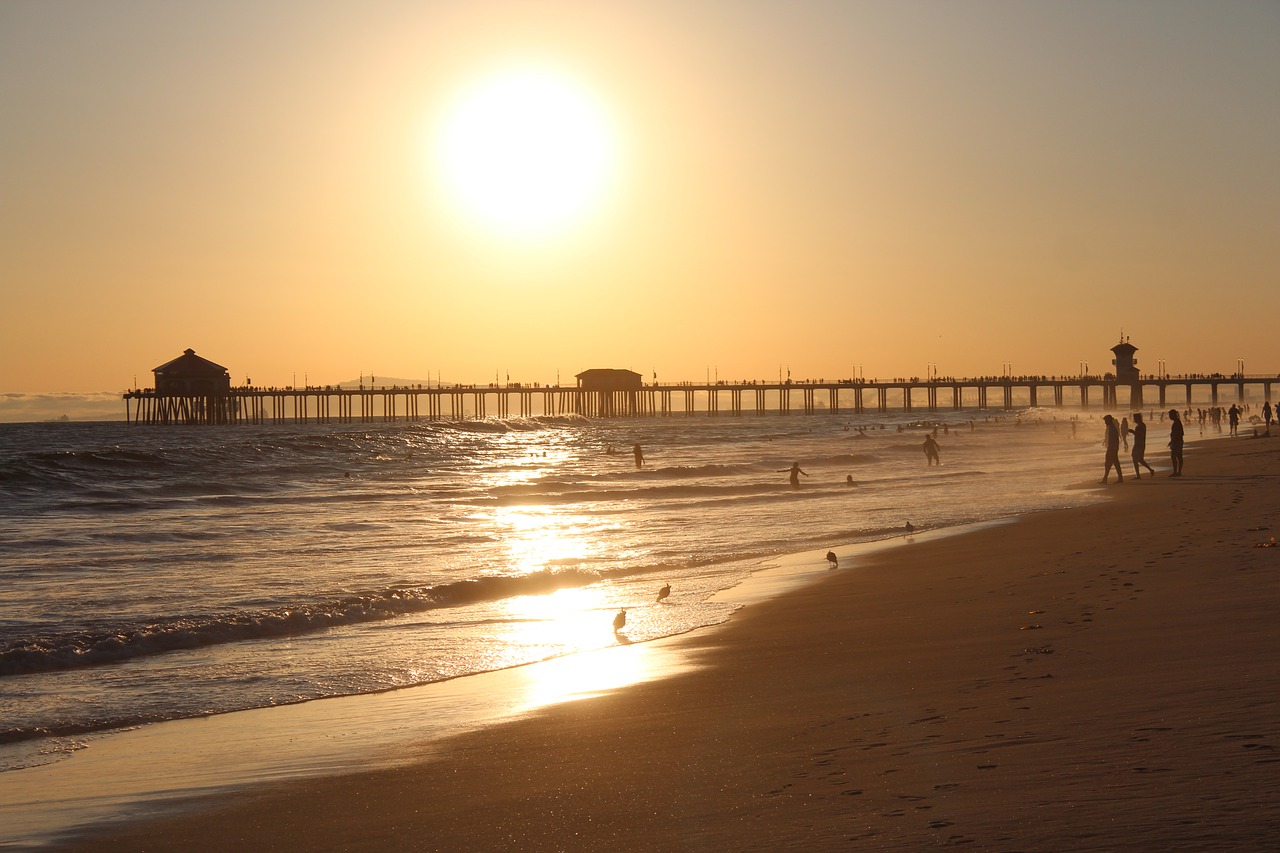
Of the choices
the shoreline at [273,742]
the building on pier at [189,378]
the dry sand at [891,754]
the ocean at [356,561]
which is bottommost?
the ocean at [356,561]

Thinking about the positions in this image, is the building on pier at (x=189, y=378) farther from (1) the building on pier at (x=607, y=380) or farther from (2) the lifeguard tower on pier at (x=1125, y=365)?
(2) the lifeguard tower on pier at (x=1125, y=365)

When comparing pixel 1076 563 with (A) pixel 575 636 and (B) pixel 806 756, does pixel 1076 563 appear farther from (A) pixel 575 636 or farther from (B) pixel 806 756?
(B) pixel 806 756

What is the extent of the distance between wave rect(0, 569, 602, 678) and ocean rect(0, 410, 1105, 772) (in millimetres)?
27

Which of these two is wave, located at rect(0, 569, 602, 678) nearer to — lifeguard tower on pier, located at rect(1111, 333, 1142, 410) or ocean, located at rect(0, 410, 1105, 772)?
ocean, located at rect(0, 410, 1105, 772)

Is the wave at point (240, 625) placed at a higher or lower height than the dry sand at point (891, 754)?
lower

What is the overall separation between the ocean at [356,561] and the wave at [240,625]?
3cm

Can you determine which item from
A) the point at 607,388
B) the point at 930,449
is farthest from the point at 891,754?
the point at 607,388

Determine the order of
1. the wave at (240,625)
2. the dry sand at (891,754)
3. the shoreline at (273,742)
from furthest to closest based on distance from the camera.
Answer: the wave at (240,625), the shoreline at (273,742), the dry sand at (891,754)

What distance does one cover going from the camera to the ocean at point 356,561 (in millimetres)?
8594

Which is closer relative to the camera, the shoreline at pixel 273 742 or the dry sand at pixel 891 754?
the dry sand at pixel 891 754

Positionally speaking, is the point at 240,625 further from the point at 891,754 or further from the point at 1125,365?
the point at 1125,365

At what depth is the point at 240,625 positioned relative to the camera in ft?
34.5

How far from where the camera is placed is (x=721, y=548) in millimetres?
17031

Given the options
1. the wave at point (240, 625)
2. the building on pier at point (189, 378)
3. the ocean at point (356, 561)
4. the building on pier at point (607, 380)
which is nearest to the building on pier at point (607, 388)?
the building on pier at point (607, 380)
